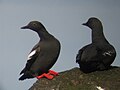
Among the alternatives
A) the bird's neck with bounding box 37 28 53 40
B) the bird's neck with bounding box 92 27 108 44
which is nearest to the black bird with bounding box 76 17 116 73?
the bird's neck with bounding box 92 27 108 44

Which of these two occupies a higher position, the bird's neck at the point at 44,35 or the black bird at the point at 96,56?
the bird's neck at the point at 44,35

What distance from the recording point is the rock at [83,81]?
783 millimetres

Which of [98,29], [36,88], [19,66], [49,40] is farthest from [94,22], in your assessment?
[19,66]

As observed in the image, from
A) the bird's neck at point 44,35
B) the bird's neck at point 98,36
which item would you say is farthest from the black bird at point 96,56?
the bird's neck at point 44,35

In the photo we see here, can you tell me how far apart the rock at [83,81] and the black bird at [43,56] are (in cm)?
3

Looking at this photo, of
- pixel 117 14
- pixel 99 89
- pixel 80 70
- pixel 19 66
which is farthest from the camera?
pixel 117 14

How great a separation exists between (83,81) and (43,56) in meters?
0.15

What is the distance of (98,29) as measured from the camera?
883 millimetres

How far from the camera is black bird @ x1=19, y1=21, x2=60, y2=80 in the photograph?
83 cm

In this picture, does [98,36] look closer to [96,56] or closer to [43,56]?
[96,56]

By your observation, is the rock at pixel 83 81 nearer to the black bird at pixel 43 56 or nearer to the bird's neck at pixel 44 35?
the black bird at pixel 43 56

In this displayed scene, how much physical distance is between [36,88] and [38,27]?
0.20m

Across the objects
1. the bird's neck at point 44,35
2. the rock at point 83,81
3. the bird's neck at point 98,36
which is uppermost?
the bird's neck at point 44,35

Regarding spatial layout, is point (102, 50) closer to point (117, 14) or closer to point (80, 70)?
point (80, 70)
